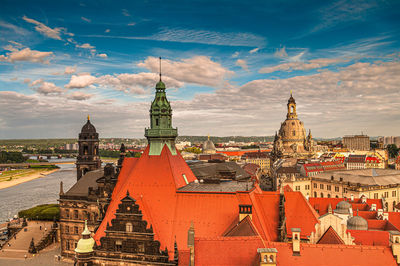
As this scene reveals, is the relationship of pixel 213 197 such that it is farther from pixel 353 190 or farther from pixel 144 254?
pixel 353 190

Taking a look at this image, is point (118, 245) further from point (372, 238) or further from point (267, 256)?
point (372, 238)

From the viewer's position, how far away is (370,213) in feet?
132

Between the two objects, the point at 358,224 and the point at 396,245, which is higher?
the point at 396,245

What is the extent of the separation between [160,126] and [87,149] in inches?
1245

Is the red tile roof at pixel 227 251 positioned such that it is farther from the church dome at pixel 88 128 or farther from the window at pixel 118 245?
the church dome at pixel 88 128

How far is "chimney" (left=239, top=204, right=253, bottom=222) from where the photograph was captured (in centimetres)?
2473

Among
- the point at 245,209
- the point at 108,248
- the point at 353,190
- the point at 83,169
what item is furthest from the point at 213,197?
the point at 353,190

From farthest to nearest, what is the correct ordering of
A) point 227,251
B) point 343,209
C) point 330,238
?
point 343,209
point 330,238
point 227,251

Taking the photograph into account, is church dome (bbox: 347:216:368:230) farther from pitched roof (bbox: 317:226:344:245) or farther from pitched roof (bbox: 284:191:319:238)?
pitched roof (bbox: 317:226:344:245)

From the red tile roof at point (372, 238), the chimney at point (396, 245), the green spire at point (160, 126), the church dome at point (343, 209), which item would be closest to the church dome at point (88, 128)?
the green spire at point (160, 126)

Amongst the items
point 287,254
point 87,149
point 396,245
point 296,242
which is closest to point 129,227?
point 287,254

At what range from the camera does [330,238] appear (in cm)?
2686

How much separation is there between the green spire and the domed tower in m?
Result: 29.1

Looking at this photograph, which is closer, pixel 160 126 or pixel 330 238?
pixel 330 238
